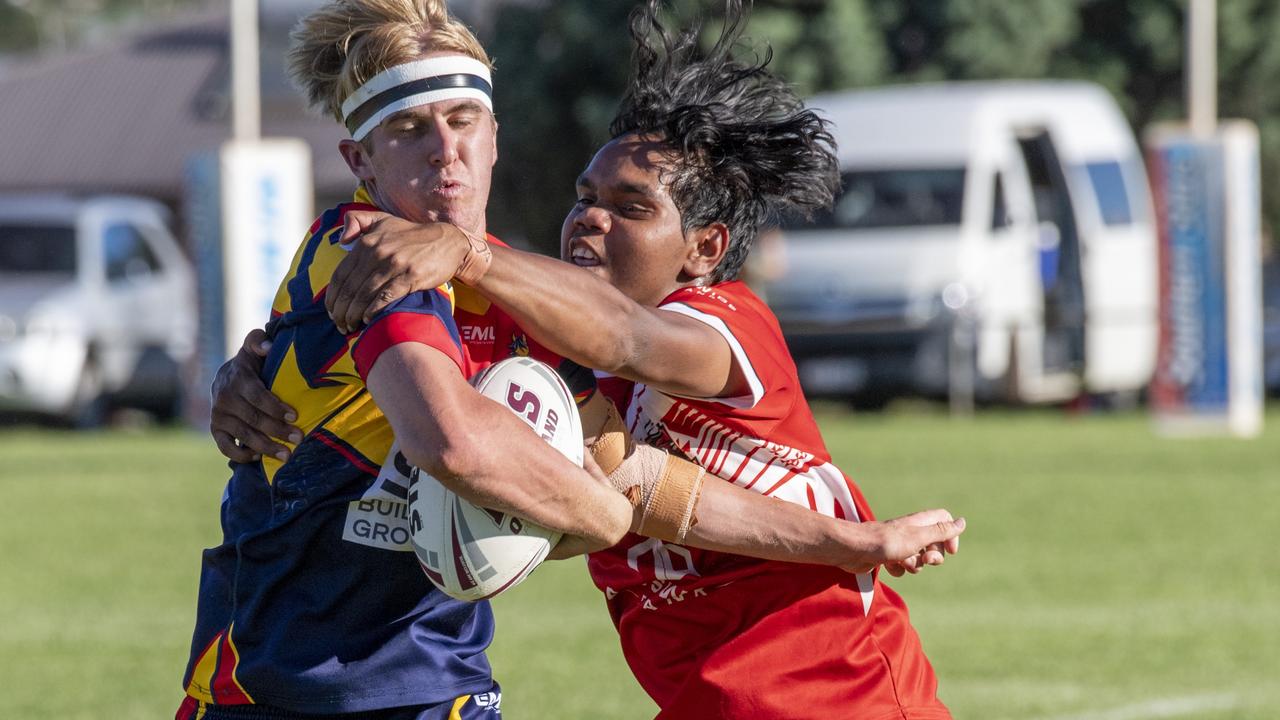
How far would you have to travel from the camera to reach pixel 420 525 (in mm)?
3111

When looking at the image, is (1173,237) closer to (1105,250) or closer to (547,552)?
(1105,250)

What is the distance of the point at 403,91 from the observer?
3.27 meters

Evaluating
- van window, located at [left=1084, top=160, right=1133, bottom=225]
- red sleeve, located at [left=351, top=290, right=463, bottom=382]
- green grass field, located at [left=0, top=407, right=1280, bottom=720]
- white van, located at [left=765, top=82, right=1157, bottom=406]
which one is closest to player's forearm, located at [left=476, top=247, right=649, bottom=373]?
red sleeve, located at [left=351, top=290, right=463, bottom=382]

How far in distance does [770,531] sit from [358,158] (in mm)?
994

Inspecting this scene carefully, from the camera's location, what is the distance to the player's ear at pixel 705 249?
3.80m

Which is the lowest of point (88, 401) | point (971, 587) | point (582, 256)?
point (88, 401)

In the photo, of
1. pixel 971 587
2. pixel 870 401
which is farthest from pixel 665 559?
pixel 870 401

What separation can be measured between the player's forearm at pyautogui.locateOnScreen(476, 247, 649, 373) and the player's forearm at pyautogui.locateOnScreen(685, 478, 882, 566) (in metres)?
0.39

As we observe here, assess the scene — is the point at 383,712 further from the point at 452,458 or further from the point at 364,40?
the point at 364,40

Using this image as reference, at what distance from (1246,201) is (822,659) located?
52.5ft

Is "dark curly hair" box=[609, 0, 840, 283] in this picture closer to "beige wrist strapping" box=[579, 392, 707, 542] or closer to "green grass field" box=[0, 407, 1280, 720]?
"beige wrist strapping" box=[579, 392, 707, 542]

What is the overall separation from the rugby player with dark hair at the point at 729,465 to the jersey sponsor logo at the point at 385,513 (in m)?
0.35

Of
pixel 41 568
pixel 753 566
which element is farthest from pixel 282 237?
pixel 753 566

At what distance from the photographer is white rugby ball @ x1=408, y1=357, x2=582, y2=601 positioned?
308cm
